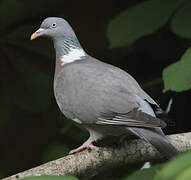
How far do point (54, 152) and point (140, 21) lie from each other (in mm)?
1474

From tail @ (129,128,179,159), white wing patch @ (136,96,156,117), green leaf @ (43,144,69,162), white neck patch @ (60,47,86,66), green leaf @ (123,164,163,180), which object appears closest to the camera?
green leaf @ (123,164,163,180)

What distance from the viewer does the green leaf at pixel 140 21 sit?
2.89 meters

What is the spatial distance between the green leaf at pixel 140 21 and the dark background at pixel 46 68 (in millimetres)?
534

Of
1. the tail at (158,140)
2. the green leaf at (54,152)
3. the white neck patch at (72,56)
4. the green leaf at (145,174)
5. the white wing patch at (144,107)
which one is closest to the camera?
the green leaf at (145,174)

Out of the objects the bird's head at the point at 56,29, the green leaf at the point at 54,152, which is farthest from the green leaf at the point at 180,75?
the green leaf at the point at 54,152

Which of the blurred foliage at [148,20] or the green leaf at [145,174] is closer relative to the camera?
the green leaf at [145,174]

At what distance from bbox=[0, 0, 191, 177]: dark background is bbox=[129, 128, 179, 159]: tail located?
95 centimetres

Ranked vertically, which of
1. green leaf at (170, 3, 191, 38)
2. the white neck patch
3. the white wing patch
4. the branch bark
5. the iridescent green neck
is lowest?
the branch bark

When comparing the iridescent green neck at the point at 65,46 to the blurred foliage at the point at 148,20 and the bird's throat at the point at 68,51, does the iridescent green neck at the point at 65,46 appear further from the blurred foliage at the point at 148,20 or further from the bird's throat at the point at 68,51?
the blurred foliage at the point at 148,20

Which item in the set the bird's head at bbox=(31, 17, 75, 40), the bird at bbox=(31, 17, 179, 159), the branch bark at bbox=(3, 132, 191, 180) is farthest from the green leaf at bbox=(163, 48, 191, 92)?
the bird's head at bbox=(31, 17, 75, 40)

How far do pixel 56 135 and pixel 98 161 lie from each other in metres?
1.66

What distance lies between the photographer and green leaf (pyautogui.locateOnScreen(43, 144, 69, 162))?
11.8 ft

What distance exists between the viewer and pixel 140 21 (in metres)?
2.91

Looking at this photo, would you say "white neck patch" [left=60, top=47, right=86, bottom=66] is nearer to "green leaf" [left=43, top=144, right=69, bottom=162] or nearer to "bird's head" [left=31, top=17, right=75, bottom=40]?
"bird's head" [left=31, top=17, right=75, bottom=40]
